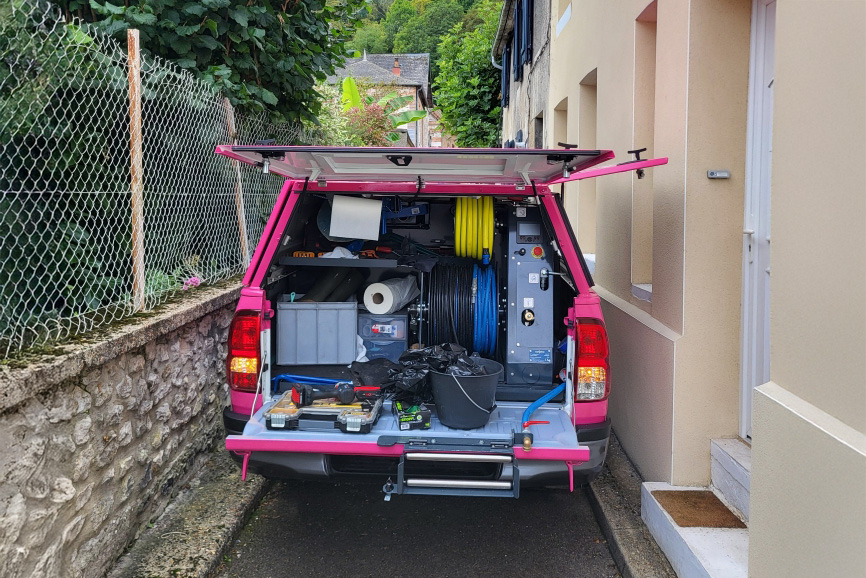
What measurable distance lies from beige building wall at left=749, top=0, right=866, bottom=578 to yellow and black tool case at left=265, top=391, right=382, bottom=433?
1.74 meters

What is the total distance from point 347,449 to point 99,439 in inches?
44.4

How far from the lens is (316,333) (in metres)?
4.15

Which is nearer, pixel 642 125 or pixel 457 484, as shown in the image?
pixel 457 484

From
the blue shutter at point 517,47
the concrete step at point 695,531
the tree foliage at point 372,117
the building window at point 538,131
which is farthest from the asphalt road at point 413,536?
the tree foliage at point 372,117

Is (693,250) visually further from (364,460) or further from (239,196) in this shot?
(239,196)

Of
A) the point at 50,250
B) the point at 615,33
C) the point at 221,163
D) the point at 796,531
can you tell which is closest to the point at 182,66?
the point at 221,163

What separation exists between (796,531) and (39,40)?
12.8 feet

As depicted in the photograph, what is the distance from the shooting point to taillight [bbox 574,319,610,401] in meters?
3.58

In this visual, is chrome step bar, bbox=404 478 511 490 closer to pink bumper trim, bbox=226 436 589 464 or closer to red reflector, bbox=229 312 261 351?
pink bumper trim, bbox=226 436 589 464

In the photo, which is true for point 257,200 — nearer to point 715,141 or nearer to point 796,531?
point 715,141

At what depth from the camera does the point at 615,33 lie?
599cm

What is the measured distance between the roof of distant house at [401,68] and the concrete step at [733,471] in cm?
3966

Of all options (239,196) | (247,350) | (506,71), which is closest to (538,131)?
(506,71)

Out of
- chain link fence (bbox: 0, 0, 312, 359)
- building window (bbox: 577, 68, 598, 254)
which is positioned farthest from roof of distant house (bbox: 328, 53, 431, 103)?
chain link fence (bbox: 0, 0, 312, 359)
